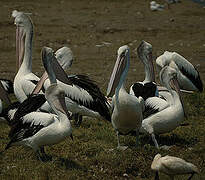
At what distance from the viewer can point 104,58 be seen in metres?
14.5

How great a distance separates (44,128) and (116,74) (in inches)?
60.7

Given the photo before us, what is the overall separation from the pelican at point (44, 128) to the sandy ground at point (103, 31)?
462cm

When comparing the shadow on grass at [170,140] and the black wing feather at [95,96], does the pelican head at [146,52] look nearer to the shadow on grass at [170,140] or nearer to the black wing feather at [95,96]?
the black wing feather at [95,96]

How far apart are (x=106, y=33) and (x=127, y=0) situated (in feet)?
17.6

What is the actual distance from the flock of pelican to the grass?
0.77 feet

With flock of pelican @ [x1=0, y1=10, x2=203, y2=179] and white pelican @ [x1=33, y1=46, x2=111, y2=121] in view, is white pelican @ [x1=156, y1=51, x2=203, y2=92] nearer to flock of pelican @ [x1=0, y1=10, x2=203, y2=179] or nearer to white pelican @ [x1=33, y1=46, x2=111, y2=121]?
flock of pelican @ [x1=0, y1=10, x2=203, y2=179]

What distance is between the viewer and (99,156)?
6164 mm

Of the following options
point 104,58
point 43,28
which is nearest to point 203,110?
point 104,58

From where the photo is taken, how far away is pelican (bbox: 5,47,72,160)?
5.91 meters

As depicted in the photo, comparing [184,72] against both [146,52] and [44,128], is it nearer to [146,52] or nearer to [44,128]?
[146,52]

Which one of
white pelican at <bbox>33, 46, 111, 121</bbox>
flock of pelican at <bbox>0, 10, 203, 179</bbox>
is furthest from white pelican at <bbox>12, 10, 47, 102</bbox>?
white pelican at <bbox>33, 46, 111, 121</bbox>

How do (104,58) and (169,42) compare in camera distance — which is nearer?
(104,58)

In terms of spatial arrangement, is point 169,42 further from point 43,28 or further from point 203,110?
point 203,110

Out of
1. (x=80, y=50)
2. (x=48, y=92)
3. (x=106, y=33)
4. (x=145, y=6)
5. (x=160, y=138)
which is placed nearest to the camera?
(x=48, y=92)
